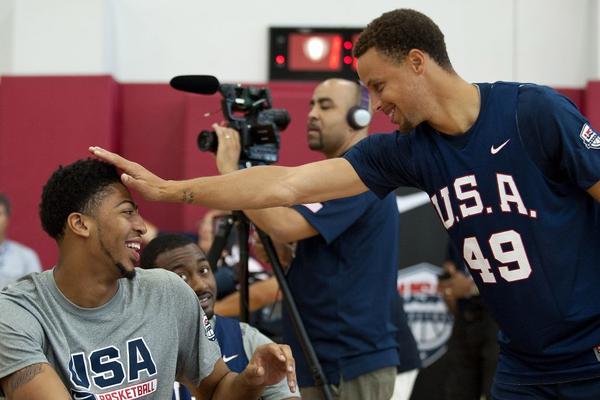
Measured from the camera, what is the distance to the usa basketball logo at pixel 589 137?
228 cm

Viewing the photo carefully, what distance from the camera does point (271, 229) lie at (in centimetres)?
331

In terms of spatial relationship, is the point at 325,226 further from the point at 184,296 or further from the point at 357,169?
the point at 184,296

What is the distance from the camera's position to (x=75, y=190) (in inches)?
97.1

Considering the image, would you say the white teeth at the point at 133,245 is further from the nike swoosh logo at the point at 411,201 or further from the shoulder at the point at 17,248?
the nike swoosh logo at the point at 411,201

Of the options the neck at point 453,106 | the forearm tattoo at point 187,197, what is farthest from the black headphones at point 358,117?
the forearm tattoo at point 187,197

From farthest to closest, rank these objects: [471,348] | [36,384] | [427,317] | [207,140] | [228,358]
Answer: [427,317], [471,348], [207,140], [228,358], [36,384]

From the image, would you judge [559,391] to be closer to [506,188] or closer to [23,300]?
[506,188]

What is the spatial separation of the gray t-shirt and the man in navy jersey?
0.94 ft

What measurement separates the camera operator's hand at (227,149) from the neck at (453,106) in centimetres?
92

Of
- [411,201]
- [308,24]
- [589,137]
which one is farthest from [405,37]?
[308,24]

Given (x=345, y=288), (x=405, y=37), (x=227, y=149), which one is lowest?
(x=345, y=288)

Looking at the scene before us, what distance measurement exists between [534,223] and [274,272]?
1.27 m

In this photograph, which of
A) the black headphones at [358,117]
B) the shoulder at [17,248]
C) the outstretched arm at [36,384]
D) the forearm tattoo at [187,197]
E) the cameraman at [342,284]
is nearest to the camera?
the outstretched arm at [36,384]

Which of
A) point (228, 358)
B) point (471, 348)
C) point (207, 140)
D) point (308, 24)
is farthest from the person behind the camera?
point (308, 24)
